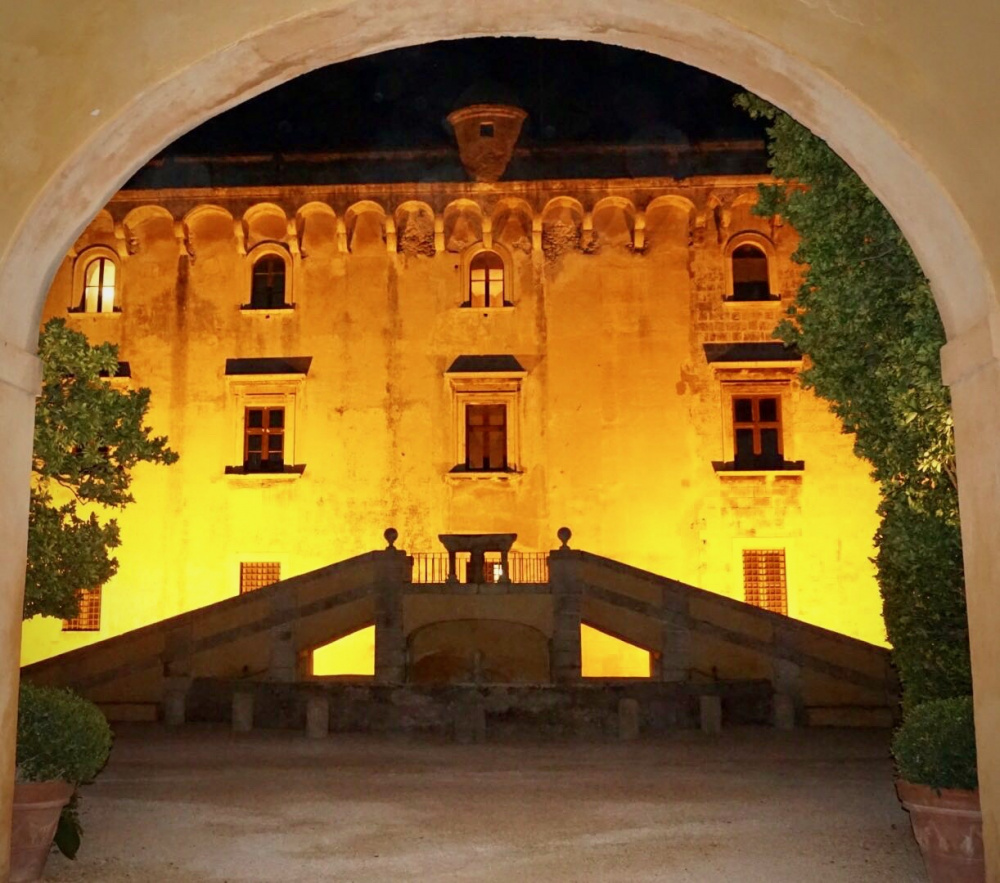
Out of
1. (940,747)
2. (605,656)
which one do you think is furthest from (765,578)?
(940,747)

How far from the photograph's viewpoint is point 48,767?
6.90 meters

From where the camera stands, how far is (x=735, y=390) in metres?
24.2

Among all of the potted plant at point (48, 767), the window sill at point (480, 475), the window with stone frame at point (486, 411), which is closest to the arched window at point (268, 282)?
the window with stone frame at point (486, 411)

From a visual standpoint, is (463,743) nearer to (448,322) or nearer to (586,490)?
(586,490)

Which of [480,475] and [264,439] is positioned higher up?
[264,439]

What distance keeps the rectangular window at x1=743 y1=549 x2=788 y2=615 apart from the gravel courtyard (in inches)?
338

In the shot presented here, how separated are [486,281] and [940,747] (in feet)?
64.7

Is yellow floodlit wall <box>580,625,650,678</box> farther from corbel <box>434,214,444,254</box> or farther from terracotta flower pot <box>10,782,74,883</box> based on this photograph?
terracotta flower pot <box>10,782,74,883</box>

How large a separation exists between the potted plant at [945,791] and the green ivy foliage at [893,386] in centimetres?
155

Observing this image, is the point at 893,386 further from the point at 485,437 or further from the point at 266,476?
the point at 266,476

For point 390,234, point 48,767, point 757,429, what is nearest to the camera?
point 48,767

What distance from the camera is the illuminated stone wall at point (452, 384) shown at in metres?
23.9

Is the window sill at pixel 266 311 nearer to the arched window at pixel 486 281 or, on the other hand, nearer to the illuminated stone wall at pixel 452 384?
the illuminated stone wall at pixel 452 384

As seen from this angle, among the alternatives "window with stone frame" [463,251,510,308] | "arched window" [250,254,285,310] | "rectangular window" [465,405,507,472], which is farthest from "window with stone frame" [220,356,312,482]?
"window with stone frame" [463,251,510,308]
